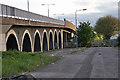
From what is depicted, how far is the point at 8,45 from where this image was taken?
34562mm

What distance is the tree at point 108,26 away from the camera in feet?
347

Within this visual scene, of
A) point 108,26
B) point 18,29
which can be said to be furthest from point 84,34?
point 18,29

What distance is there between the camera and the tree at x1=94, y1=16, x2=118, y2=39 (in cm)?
10568

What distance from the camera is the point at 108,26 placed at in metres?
106

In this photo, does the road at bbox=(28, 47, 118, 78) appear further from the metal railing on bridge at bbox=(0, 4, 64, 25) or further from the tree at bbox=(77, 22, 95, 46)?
the tree at bbox=(77, 22, 95, 46)

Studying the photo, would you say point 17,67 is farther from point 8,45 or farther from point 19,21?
point 8,45

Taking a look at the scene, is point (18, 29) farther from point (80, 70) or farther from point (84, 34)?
point (84, 34)

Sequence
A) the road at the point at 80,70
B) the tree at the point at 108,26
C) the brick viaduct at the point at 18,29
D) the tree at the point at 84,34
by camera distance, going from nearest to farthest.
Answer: the road at the point at 80,70 → the brick viaduct at the point at 18,29 → the tree at the point at 84,34 → the tree at the point at 108,26

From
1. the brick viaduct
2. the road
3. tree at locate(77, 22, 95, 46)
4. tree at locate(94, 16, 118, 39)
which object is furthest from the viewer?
tree at locate(94, 16, 118, 39)

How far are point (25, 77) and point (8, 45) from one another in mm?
27746

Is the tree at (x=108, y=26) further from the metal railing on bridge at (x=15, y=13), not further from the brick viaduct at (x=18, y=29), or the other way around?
the metal railing on bridge at (x=15, y=13)

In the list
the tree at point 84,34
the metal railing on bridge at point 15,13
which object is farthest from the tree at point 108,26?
the metal railing on bridge at point 15,13

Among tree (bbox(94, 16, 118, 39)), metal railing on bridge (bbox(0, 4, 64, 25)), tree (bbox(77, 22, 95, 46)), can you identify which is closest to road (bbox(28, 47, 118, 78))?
metal railing on bridge (bbox(0, 4, 64, 25))

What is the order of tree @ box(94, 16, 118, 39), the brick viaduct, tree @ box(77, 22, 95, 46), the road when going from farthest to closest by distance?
tree @ box(94, 16, 118, 39) < tree @ box(77, 22, 95, 46) < the brick viaduct < the road
